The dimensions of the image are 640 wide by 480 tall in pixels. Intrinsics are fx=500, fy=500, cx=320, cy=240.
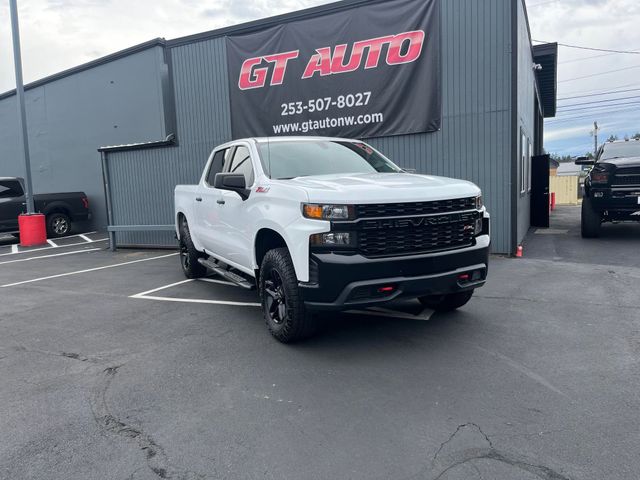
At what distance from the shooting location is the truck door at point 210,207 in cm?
645

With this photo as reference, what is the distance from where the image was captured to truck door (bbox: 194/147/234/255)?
6453 millimetres

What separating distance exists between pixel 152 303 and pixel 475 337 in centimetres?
421

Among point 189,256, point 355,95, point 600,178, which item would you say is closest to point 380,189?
point 189,256

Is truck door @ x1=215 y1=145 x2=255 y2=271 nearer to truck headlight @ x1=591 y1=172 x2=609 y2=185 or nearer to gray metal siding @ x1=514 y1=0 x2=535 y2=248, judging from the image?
gray metal siding @ x1=514 y1=0 x2=535 y2=248

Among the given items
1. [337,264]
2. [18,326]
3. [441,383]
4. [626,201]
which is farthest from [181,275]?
[626,201]

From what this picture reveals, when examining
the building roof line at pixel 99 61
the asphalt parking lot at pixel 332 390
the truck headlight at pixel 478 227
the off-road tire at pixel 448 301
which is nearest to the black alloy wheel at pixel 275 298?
the asphalt parking lot at pixel 332 390

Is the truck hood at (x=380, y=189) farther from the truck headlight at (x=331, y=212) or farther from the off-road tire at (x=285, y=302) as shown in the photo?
the off-road tire at (x=285, y=302)

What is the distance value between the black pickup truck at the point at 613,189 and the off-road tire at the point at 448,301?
6294 millimetres

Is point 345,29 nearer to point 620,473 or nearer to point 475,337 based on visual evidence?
point 475,337

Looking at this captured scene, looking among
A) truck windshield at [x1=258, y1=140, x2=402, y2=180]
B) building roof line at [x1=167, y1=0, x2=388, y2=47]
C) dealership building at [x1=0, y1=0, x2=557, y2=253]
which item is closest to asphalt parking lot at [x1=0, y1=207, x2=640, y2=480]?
truck windshield at [x1=258, y1=140, x2=402, y2=180]

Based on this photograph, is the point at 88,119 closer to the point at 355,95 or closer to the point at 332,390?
the point at 355,95

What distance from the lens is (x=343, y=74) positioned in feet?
33.9

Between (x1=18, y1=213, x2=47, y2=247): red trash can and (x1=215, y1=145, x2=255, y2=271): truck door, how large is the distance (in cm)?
1099

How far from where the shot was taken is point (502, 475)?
2604 millimetres
